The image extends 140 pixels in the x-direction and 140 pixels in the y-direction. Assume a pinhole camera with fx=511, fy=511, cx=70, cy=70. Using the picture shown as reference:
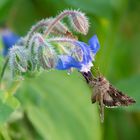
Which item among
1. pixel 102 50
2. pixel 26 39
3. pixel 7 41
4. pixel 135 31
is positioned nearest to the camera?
pixel 26 39

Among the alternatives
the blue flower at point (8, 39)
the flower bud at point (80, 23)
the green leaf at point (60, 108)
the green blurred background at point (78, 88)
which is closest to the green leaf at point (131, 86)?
the green blurred background at point (78, 88)

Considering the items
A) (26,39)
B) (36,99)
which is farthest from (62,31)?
(36,99)

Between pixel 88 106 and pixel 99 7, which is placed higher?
pixel 99 7

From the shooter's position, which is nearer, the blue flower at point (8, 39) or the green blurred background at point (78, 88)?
the green blurred background at point (78, 88)

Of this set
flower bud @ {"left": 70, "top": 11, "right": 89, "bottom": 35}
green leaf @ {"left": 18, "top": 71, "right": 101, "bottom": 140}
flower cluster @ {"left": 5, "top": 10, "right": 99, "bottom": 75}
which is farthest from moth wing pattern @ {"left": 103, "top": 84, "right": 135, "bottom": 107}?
green leaf @ {"left": 18, "top": 71, "right": 101, "bottom": 140}

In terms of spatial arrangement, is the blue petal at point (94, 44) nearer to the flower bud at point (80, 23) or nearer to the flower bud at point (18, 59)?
the flower bud at point (80, 23)

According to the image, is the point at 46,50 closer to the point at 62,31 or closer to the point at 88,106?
the point at 62,31

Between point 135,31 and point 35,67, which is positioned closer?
point 35,67

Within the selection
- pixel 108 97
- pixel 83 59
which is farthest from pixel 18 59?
pixel 108 97
